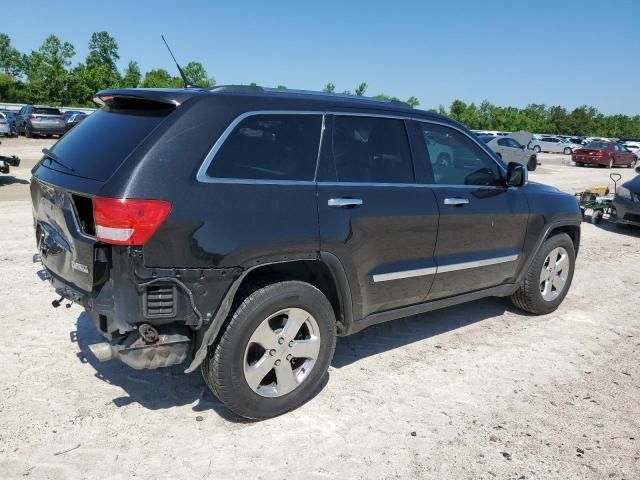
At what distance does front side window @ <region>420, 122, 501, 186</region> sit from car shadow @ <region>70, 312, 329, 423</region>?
1837mm

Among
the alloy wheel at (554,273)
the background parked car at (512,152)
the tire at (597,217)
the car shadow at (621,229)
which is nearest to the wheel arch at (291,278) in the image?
the alloy wheel at (554,273)

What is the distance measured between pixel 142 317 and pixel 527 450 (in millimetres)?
2324

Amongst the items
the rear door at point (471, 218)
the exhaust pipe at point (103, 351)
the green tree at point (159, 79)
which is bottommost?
the exhaust pipe at point (103, 351)

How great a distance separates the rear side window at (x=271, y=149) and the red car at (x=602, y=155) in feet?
100

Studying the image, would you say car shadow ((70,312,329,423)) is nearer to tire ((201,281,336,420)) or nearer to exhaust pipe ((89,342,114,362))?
tire ((201,281,336,420))

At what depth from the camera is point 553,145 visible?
4472 cm

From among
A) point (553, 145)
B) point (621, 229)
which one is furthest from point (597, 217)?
point (553, 145)

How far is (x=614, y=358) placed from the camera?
4.48 metres

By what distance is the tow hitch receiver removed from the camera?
9.39 ft

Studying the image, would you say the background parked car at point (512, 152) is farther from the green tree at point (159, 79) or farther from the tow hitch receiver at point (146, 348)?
the green tree at point (159, 79)

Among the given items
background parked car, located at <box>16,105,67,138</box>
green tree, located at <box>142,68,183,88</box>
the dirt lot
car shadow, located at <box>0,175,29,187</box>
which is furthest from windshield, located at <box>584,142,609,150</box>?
green tree, located at <box>142,68,183,88</box>

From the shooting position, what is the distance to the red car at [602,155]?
29.7 metres

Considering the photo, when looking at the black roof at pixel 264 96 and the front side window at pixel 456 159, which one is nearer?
the black roof at pixel 264 96

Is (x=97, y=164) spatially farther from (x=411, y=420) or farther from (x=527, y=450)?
(x=527, y=450)
